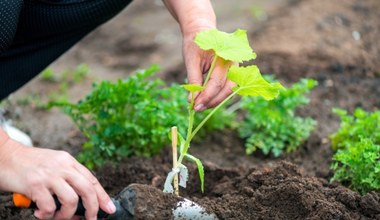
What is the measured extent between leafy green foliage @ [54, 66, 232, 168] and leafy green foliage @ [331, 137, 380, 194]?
0.77m

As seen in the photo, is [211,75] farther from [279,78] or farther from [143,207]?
[279,78]

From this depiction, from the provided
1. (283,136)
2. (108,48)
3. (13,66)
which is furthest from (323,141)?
(108,48)

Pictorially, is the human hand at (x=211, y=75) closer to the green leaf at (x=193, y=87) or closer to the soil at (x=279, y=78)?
the green leaf at (x=193, y=87)

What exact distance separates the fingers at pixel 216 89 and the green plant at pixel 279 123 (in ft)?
2.82

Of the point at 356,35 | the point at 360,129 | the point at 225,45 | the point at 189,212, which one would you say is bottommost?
the point at 356,35

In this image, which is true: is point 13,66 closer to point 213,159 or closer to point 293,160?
point 213,159

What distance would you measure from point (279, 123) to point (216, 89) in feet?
3.30

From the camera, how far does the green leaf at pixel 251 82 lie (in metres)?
2.14

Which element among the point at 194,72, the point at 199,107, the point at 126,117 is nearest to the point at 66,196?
the point at 199,107

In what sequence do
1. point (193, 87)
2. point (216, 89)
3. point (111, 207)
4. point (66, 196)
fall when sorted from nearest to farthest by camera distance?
1. point (66, 196)
2. point (111, 207)
3. point (193, 87)
4. point (216, 89)

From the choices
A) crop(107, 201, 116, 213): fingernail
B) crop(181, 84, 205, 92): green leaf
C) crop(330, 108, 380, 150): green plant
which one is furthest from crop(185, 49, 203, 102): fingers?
crop(330, 108, 380, 150): green plant

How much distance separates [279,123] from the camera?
316 cm

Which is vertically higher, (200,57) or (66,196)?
(200,57)

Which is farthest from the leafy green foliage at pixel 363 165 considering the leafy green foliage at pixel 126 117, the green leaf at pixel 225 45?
the leafy green foliage at pixel 126 117
